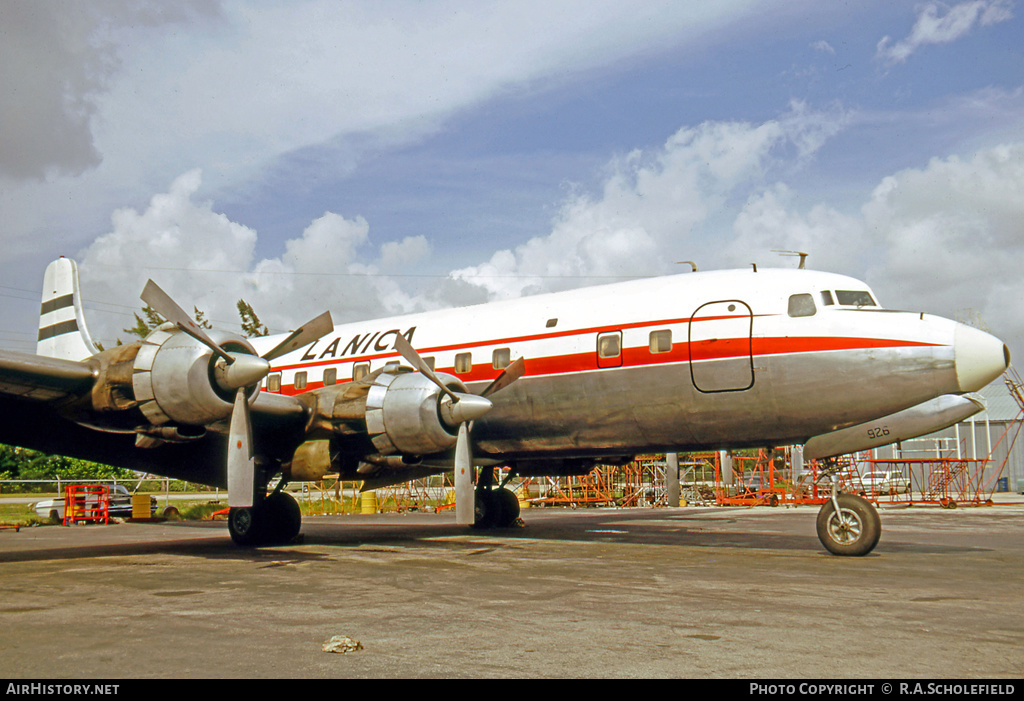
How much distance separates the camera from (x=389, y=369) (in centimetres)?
1434

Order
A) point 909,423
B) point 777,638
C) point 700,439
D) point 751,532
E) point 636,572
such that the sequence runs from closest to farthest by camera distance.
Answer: point 777,638 → point 636,572 → point 909,423 → point 700,439 → point 751,532

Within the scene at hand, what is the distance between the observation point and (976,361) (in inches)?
421

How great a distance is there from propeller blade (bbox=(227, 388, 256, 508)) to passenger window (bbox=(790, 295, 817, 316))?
328 inches

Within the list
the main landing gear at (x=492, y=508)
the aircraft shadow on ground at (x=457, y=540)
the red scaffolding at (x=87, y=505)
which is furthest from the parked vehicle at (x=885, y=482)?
the red scaffolding at (x=87, y=505)

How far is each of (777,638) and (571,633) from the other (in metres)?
1.58

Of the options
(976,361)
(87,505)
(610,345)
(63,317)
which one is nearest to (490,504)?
(610,345)

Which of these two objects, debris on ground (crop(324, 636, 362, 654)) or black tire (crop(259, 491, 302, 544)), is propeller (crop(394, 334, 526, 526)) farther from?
debris on ground (crop(324, 636, 362, 654))

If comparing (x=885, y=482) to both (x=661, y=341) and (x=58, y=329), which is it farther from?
(x=58, y=329)

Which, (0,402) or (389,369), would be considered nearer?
(0,402)

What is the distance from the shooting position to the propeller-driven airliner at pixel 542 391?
1140cm

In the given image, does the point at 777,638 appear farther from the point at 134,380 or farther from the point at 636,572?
the point at 134,380

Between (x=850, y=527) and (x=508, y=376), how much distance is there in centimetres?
581

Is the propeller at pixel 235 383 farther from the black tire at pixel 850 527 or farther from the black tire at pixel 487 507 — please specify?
the black tire at pixel 850 527

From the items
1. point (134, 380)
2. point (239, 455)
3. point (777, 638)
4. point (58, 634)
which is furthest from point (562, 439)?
point (58, 634)
